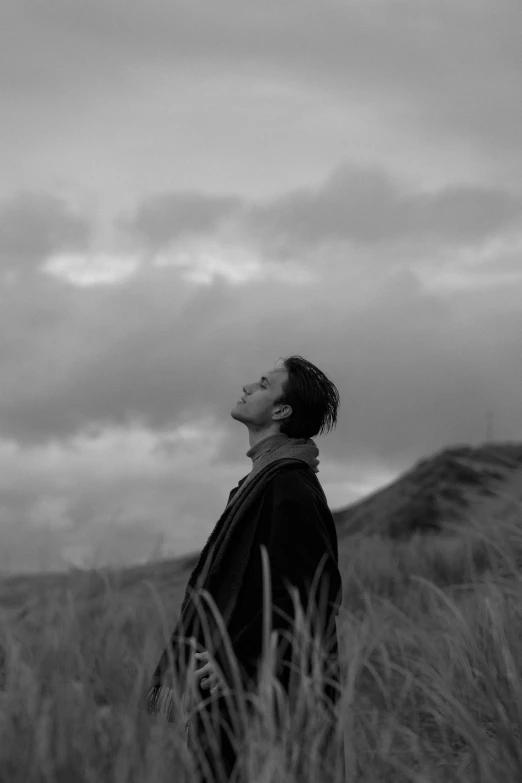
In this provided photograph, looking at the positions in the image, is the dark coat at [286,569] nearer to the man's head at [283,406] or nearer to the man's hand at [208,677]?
the man's hand at [208,677]

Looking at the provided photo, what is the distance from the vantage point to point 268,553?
2.91 m

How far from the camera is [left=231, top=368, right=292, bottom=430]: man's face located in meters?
3.37

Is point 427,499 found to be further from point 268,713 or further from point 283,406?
point 268,713

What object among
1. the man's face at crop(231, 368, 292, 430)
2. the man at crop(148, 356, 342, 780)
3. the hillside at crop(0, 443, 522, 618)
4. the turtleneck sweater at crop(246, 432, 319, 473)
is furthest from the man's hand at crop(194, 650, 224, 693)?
the hillside at crop(0, 443, 522, 618)

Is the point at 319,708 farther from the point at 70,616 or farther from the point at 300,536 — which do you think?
the point at 70,616

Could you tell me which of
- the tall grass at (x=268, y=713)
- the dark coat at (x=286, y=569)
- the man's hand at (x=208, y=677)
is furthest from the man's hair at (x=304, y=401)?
the man's hand at (x=208, y=677)

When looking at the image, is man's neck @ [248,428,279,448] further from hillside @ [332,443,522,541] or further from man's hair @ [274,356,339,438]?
hillside @ [332,443,522,541]

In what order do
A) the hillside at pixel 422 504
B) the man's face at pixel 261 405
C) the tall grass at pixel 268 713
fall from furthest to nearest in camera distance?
the hillside at pixel 422 504 < the man's face at pixel 261 405 < the tall grass at pixel 268 713

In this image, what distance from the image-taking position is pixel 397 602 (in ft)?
21.9

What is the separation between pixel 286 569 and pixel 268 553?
2.8 inches

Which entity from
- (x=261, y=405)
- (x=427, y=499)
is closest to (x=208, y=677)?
(x=261, y=405)

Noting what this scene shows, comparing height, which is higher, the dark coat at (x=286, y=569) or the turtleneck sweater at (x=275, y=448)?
the turtleneck sweater at (x=275, y=448)

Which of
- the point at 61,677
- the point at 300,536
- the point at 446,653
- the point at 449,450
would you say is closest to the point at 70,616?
the point at 61,677

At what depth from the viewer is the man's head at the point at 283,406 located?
3375mm
